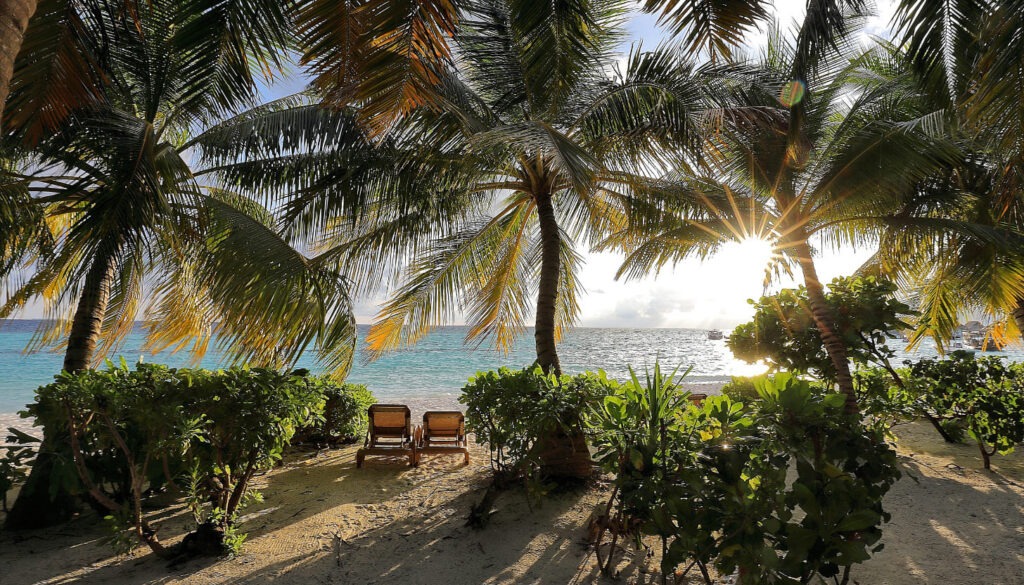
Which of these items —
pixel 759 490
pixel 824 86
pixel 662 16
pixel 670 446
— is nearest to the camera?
pixel 759 490

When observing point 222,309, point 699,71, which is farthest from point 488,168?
point 222,309

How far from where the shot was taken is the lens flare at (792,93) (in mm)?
5043

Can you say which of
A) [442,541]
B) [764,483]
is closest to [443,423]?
[442,541]

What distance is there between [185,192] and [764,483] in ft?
18.9

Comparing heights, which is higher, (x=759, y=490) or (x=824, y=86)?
(x=824, y=86)

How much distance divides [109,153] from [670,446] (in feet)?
18.5

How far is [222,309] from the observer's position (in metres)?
4.48

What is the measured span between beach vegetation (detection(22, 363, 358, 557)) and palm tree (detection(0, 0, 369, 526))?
0.78 metres

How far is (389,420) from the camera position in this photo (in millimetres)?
7078

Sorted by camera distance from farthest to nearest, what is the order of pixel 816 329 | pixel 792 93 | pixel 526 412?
pixel 816 329, pixel 792 93, pixel 526 412

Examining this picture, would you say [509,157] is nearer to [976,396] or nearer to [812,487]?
[812,487]

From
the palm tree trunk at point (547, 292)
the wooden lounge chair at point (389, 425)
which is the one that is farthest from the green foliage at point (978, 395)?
the wooden lounge chair at point (389, 425)

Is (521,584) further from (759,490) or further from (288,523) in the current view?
(288,523)

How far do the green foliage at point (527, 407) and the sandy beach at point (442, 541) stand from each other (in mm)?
674
